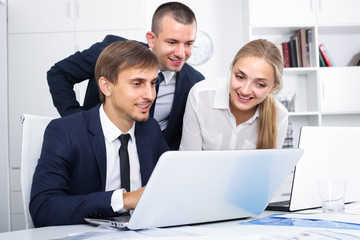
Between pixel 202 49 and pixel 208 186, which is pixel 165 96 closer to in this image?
pixel 208 186

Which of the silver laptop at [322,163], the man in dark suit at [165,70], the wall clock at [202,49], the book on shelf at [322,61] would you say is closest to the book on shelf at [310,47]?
the book on shelf at [322,61]

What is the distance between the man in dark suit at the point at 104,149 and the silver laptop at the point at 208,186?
113 mm

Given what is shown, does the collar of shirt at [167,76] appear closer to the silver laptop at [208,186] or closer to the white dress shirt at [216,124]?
the white dress shirt at [216,124]

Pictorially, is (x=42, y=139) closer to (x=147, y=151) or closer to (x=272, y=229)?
(x=147, y=151)

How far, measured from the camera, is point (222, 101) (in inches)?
71.6

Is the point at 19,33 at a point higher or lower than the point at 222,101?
higher

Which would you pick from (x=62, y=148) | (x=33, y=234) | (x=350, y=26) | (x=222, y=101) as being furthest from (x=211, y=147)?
(x=350, y=26)

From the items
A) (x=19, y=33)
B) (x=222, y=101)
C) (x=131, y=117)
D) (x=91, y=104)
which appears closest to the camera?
(x=131, y=117)

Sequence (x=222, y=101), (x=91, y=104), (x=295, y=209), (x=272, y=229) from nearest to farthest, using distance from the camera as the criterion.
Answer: (x=272, y=229) → (x=295, y=209) → (x=222, y=101) → (x=91, y=104)

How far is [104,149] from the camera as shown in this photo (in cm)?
136

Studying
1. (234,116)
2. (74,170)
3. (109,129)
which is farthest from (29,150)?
(234,116)

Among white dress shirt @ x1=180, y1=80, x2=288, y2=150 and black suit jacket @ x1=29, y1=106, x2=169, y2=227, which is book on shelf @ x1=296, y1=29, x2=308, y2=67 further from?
black suit jacket @ x1=29, y1=106, x2=169, y2=227

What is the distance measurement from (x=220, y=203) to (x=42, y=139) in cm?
70

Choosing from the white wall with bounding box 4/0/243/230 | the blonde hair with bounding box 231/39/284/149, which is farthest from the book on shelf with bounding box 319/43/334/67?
the blonde hair with bounding box 231/39/284/149
